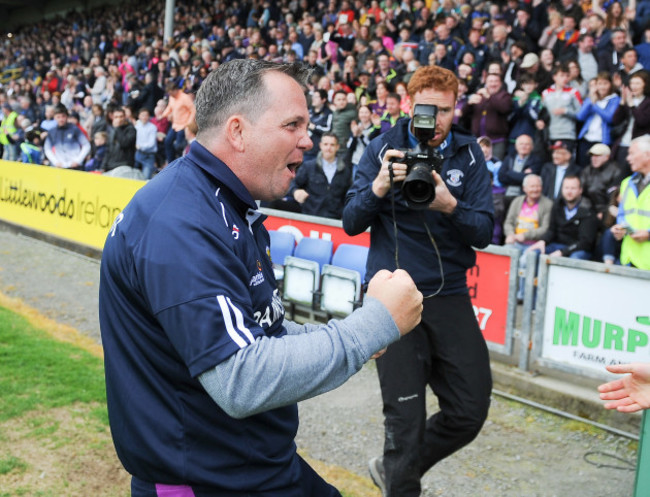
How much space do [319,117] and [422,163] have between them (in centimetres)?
841

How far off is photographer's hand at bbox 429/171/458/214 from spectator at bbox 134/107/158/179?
11374 millimetres

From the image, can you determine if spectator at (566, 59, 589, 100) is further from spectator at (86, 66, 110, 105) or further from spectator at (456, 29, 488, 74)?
spectator at (86, 66, 110, 105)

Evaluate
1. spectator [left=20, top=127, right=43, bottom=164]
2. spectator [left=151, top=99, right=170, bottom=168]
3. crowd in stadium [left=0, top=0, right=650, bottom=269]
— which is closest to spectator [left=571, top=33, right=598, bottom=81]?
crowd in stadium [left=0, top=0, right=650, bottom=269]

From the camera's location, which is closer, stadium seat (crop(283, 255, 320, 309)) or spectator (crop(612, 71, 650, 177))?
stadium seat (crop(283, 255, 320, 309))

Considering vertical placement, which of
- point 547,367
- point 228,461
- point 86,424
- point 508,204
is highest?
point 508,204

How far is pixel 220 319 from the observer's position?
64.1 inches

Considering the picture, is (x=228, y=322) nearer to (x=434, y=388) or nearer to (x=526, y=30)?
(x=434, y=388)

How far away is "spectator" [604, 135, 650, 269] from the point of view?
6508 millimetres

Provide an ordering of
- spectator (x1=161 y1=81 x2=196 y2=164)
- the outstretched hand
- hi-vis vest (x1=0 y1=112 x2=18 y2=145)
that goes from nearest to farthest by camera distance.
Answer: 1. the outstretched hand
2. spectator (x1=161 y1=81 x2=196 y2=164)
3. hi-vis vest (x1=0 y1=112 x2=18 y2=145)

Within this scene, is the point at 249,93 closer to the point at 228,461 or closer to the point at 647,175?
the point at 228,461

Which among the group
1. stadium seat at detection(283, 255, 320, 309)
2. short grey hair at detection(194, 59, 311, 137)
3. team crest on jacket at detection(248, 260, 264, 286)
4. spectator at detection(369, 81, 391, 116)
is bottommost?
stadium seat at detection(283, 255, 320, 309)

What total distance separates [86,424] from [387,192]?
2745 mm

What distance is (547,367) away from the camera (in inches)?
226

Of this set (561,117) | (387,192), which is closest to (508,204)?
(561,117)
